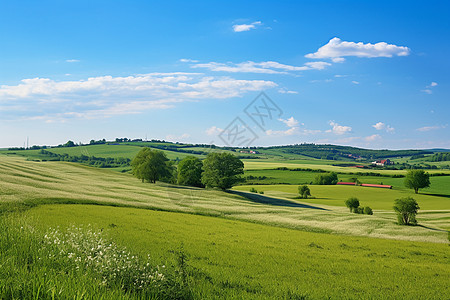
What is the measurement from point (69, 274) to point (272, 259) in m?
14.4

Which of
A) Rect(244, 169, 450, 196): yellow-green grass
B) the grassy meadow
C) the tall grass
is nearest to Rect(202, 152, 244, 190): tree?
the grassy meadow

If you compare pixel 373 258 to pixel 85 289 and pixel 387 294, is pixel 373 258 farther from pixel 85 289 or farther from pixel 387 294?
pixel 85 289

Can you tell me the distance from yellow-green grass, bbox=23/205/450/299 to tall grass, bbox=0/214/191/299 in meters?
1.23

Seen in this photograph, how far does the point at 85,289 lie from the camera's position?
6664 millimetres

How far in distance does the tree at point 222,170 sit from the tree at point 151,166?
977cm

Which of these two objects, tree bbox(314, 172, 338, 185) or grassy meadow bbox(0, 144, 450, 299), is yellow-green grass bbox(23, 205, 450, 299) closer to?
grassy meadow bbox(0, 144, 450, 299)

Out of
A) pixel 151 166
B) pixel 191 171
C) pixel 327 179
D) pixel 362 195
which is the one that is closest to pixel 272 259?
pixel 151 166

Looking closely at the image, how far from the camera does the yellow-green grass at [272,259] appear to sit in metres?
13.4

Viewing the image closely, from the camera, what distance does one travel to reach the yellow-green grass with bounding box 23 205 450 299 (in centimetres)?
1338

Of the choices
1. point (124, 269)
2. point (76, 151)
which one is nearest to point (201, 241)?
point (124, 269)

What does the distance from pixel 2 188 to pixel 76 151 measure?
134896 millimetres

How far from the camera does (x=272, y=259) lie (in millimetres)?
20016

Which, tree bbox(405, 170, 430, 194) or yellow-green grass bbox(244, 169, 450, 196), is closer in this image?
tree bbox(405, 170, 430, 194)

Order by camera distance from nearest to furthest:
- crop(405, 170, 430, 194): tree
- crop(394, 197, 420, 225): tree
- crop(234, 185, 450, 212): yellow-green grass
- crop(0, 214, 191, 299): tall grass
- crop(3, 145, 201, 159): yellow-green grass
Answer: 1. crop(0, 214, 191, 299): tall grass
2. crop(394, 197, 420, 225): tree
3. crop(234, 185, 450, 212): yellow-green grass
4. crop(405, 170, 430, 194): tree
5. crop(3, 145, 201, 159): yellow-green grass
